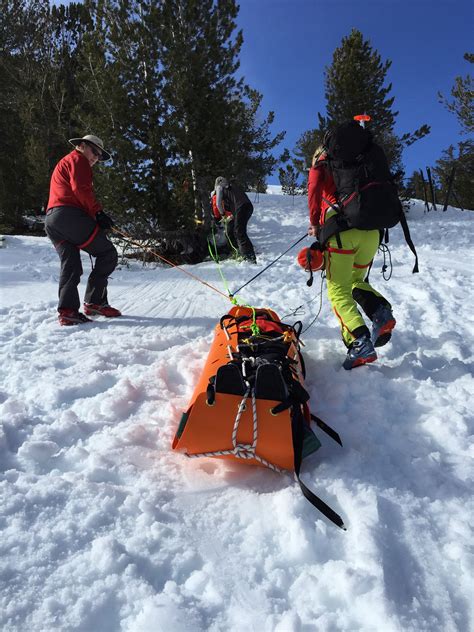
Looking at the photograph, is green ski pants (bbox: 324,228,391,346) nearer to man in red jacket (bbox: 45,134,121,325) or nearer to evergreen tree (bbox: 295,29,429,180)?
man in red jacket (bbox: 45,134,121,325)

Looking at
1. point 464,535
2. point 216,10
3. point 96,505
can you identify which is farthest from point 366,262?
point 216,10

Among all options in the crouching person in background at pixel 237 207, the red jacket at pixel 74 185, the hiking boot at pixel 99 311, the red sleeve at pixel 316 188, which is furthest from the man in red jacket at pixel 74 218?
the crouching person in background at pixel 237 207

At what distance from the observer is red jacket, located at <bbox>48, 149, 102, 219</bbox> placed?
12.6 feet

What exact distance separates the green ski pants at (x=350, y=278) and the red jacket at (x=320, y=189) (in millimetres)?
302

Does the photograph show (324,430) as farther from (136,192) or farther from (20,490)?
(136,192)

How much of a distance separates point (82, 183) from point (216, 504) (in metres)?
3.43

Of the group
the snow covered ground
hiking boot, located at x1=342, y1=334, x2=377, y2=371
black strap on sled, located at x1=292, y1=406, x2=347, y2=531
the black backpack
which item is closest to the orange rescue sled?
black strap on sled, located at x1=292, y1=406, x2=347, y2=531

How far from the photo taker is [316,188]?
301 centimetres

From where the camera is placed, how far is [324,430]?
205 cm

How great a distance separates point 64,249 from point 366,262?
9.92ft

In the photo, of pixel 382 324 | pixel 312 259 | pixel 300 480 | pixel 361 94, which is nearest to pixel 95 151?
pixel 312 259

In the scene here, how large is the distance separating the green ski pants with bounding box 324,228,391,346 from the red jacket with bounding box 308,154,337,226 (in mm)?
302

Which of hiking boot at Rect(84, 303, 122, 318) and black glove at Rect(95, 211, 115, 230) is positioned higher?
black glove at Rect(95, 211, 115, 230)

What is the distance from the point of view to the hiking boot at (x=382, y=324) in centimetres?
287
